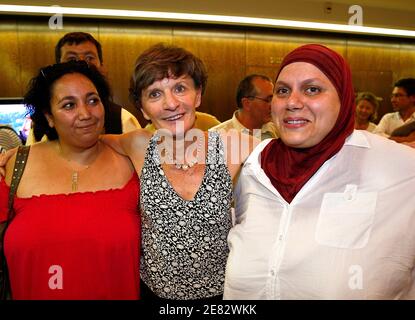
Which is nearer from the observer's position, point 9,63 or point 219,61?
point 9,63

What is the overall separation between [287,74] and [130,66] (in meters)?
5.00

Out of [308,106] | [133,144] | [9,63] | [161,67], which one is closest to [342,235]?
[308,106]

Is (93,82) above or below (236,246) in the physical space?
above

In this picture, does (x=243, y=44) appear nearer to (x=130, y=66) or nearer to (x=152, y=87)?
(x=130, y=66)

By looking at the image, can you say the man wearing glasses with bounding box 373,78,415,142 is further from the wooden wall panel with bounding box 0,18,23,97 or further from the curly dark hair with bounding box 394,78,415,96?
the wooden wall panel with bounding box 0,18,23,97

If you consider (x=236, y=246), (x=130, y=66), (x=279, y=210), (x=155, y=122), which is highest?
(x=130, y=66)

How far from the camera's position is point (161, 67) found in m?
1.46

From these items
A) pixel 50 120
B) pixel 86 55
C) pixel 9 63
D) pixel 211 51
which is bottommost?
pixel 50 120

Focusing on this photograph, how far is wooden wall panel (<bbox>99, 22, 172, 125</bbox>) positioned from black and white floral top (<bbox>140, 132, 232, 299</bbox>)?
440 cm

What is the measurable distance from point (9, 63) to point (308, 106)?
557 cm

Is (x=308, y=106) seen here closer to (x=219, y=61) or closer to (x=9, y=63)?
(x=219, y=61)

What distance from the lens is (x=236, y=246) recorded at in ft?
4.44

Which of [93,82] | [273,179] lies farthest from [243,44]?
[273,179]

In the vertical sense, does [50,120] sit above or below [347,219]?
above
